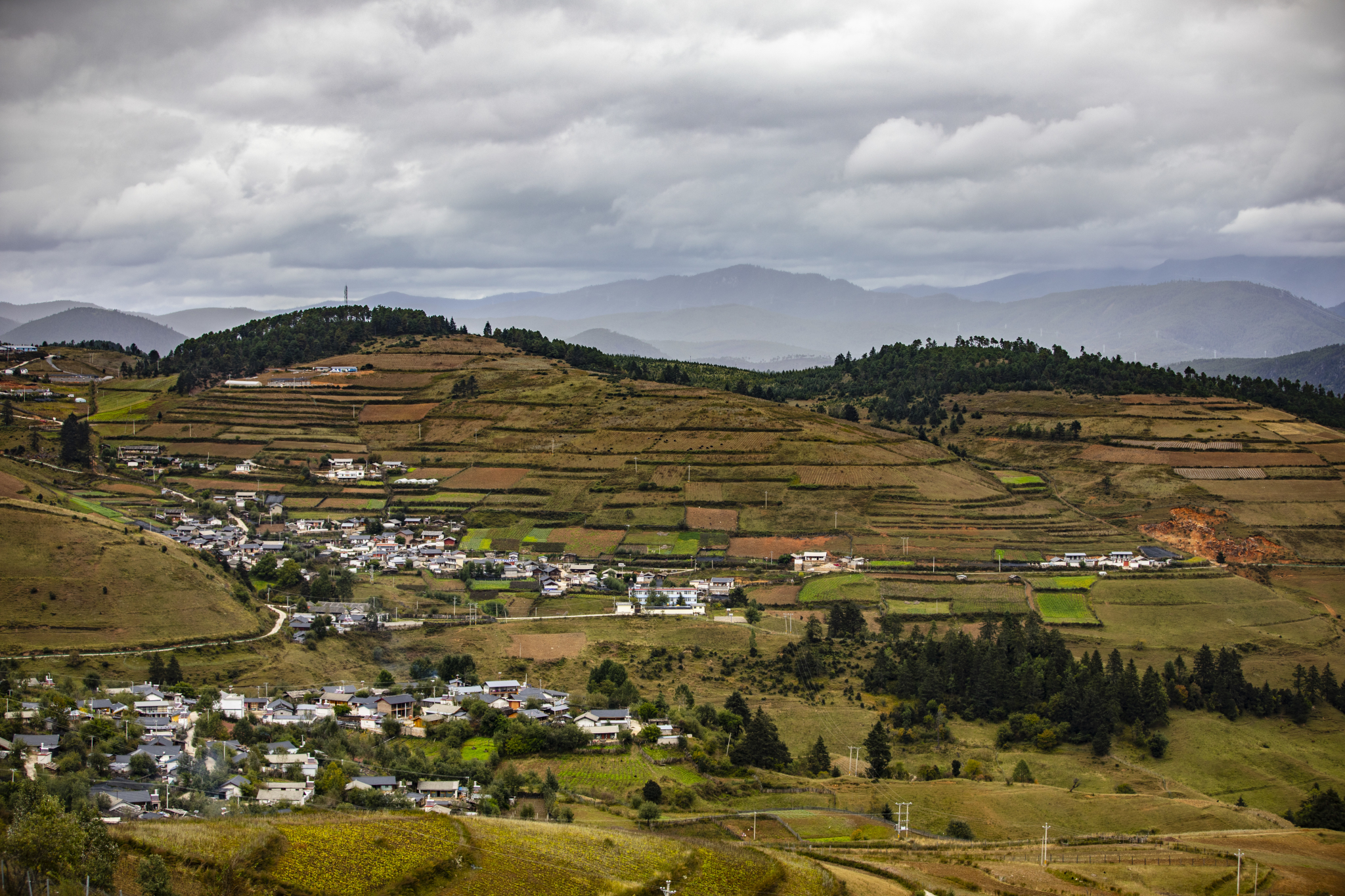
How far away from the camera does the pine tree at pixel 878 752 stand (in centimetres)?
5281

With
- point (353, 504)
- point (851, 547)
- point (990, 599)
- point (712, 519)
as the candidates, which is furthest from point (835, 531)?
point (353, 504)

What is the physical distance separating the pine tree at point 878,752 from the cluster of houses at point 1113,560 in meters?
34.4

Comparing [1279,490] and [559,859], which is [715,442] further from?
[559,859]

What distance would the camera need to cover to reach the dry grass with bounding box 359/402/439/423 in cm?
12181

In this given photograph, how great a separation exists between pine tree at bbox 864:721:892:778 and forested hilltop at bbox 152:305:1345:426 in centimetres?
7608

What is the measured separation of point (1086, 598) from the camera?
78250 mm

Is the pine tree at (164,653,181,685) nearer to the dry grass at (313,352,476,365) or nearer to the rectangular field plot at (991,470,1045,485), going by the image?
the rectangular field plot at (991,470,1045,485)

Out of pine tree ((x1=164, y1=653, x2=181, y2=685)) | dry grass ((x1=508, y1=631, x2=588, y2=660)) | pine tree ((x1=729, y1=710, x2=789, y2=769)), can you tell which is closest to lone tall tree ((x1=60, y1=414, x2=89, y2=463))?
pine tree ((x1=164, y1=653, x2=181, y2=685))

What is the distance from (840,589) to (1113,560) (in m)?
21.8

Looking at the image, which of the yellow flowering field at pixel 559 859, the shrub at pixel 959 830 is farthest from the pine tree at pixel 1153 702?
the yellow flowering field at pixel 559 859

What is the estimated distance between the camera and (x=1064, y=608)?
7662 centimetres

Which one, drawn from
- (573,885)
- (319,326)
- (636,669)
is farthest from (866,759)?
(319,326)

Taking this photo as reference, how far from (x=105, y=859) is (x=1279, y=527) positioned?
3423 inches

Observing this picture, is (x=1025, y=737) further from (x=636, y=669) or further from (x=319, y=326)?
(x=319, y=326)
